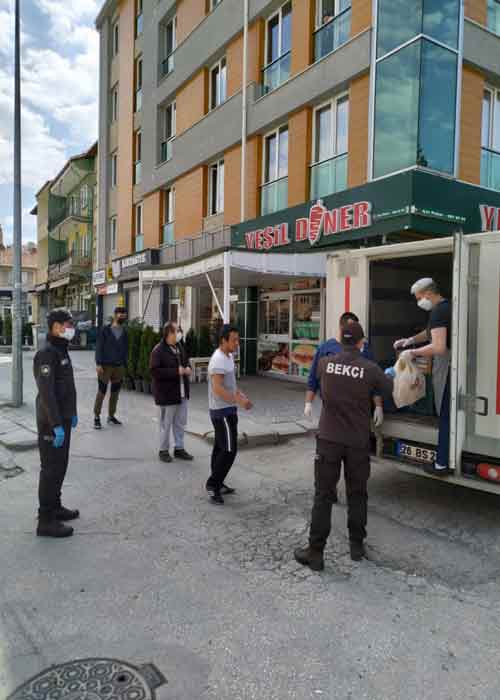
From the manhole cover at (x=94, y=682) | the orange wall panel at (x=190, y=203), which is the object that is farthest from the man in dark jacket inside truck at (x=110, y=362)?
the orange wall panel at (x=190, y=203)

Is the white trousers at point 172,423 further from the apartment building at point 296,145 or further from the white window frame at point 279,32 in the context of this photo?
the white window frame at point 279,32

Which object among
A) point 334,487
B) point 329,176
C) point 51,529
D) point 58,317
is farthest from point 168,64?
point 334,487

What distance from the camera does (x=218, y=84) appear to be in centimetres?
1655

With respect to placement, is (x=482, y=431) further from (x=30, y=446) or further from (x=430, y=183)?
(x=430, y=183)

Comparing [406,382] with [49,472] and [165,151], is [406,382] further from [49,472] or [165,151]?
[165,151]

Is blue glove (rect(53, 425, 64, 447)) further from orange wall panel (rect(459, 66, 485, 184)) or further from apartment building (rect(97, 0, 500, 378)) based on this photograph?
orange wall panel (rect(459, 66, 485, 184))

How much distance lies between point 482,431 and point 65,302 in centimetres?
3679

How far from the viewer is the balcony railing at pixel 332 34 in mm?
11297

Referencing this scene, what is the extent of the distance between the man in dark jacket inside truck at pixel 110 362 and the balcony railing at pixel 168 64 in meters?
14.4

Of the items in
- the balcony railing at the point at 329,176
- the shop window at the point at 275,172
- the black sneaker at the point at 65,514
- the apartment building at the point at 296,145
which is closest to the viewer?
the black sneaker at the point at 65,514

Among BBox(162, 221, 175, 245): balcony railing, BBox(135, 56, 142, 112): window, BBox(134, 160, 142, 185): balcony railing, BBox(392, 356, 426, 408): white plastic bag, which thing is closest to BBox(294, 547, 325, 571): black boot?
BBox(392, 356, 426, 408): white plastic bag

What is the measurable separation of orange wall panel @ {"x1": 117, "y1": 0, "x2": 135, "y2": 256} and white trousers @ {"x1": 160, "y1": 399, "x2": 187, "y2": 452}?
57.6 ft

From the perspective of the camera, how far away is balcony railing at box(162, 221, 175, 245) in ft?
63.0

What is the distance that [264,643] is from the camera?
284 centimetres
